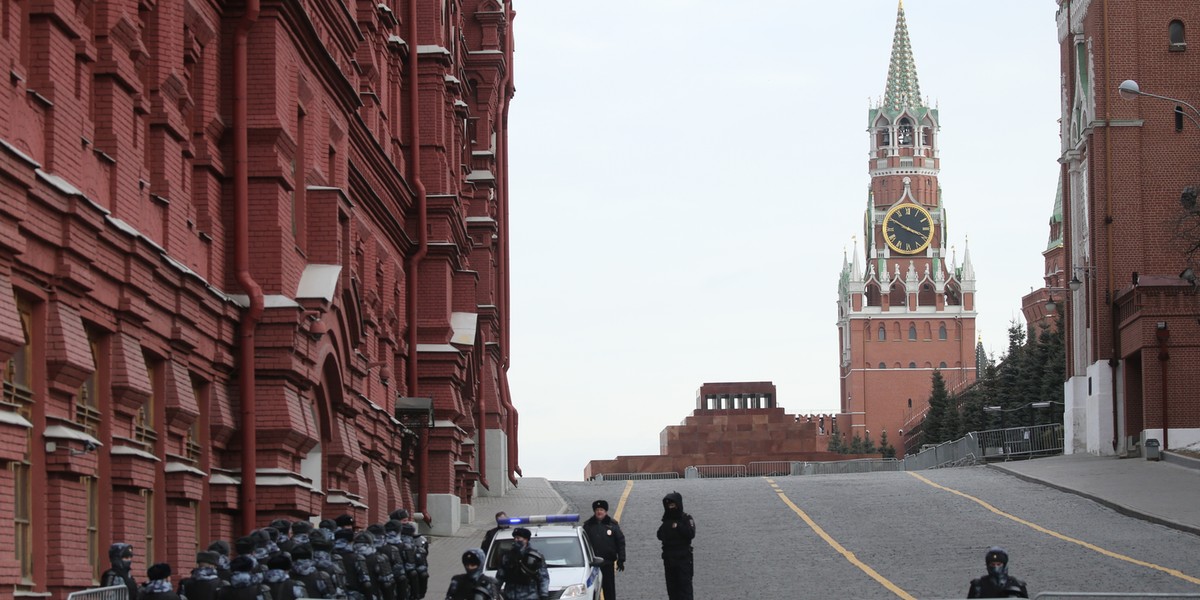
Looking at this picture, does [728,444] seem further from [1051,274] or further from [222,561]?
[222,561]

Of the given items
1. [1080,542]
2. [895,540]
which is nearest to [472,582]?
[1080,542]

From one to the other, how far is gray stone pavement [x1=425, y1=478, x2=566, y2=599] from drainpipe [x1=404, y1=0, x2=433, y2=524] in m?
1.17

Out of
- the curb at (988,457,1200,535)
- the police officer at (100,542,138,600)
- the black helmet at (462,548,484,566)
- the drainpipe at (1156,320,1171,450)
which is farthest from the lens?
the drainpipe at (1156,320,1171,450)

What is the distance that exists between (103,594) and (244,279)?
8.37 m

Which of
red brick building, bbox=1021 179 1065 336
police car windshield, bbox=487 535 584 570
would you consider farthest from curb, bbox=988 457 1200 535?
red brick building, bbox=1021 179 1065 336

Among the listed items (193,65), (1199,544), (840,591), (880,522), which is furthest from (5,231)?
(880,522)

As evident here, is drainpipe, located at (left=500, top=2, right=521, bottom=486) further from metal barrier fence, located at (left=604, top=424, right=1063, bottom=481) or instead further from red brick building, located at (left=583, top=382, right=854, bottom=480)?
red brick building, located at (left=583, top=382, right=854, bottom=480)

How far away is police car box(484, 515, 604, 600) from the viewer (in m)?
20.6

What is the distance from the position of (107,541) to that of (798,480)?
3773cm

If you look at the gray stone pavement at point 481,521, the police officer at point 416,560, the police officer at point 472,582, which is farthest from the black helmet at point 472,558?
the gray stone pavement at point 481,521

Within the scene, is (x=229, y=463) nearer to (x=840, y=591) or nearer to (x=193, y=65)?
(x=193, y=65)

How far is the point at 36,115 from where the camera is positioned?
15.4 m

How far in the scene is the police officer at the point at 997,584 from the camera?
15.6 meters

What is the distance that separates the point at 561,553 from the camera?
21375 millimetres
